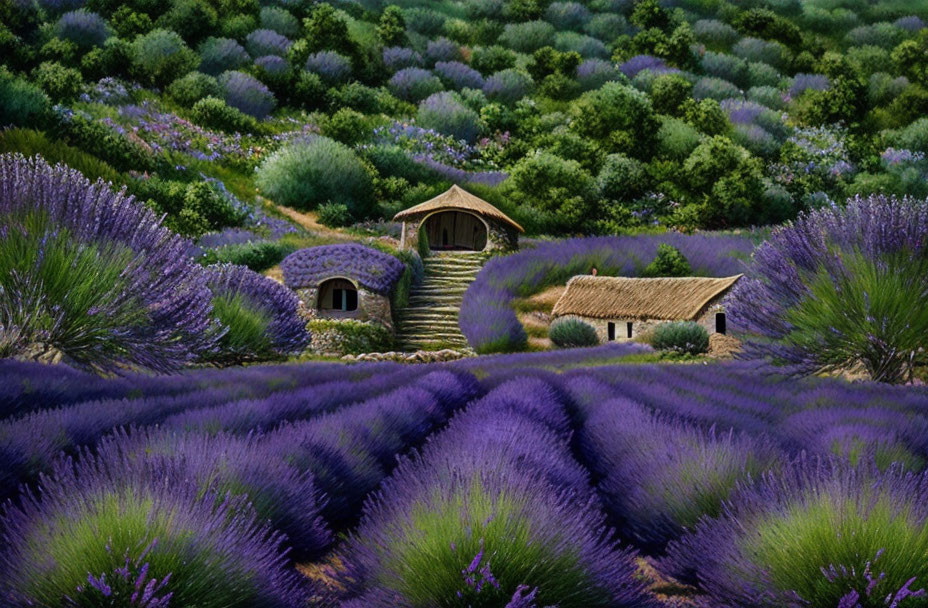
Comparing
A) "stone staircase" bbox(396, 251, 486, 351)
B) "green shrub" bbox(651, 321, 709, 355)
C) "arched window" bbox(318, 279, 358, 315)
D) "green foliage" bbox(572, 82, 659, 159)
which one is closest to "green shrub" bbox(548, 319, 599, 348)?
"green shrub" bbox(651, 321, 709, 355)

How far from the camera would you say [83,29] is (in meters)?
13.6

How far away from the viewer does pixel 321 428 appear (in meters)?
3.87

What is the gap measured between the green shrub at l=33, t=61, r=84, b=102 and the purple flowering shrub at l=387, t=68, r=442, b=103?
684 cm

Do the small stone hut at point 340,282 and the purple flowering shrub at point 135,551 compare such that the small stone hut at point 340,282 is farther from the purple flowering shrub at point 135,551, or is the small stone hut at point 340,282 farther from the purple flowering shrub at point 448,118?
the purple flowering shrub at point 135,551

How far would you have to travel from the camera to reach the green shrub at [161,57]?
14391 mm

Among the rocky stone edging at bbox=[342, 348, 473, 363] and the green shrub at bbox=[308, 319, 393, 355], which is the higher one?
the green shrub at bbox=[308, 319, 393, 355]

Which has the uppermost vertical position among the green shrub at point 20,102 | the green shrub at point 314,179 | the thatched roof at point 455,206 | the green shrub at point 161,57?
the green shrub at point 161,57

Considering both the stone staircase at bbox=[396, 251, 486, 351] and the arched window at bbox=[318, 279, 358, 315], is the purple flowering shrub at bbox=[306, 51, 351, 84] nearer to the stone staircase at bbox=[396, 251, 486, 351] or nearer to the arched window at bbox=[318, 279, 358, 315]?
the stone staircase at bbox=[396, 251, 486, 351]

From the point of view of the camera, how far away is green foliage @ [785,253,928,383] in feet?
16.5

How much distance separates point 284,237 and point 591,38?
12306mm

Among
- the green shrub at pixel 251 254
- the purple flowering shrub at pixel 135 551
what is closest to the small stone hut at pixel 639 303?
the green shrub at pixel 251 254

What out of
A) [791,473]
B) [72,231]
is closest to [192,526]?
[791,473]

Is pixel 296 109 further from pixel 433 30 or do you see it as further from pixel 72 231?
pixel 72 231

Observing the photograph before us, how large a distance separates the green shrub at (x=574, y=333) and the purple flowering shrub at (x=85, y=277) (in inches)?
198
